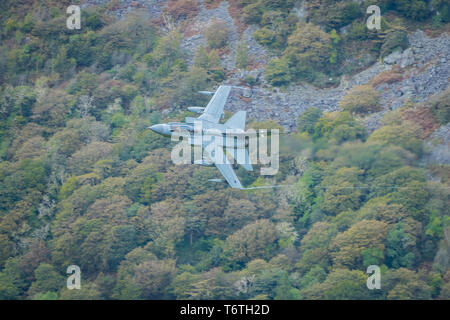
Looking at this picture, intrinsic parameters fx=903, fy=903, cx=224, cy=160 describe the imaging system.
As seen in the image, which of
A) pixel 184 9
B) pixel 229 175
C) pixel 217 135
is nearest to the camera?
pixel 229 175

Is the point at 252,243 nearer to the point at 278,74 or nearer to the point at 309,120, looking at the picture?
the point at 309,120

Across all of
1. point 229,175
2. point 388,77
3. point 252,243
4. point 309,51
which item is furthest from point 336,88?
point 229,175

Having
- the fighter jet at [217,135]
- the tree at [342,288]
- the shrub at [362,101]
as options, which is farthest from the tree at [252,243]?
the shrub at [362,101]

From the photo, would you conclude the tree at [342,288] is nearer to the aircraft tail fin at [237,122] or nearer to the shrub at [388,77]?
the aircraft tail fin at [237,122]

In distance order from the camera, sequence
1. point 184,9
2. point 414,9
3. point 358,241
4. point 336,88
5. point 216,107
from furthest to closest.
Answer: point 184,9 < point 414,9 < point 336,88 < point 358,241 < point 216,107

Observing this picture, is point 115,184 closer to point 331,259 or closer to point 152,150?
point 152,150

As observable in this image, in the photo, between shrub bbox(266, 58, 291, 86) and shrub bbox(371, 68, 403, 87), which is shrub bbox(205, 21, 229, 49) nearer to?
shrub bbox(266, 58, 291, 86)

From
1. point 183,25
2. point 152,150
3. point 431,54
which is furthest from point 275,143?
point 183,25
